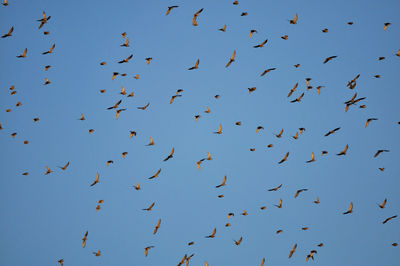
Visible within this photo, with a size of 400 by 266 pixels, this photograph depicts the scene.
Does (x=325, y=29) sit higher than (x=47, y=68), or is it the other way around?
(x=325, y=29)

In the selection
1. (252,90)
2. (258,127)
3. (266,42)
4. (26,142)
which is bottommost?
(26,142)

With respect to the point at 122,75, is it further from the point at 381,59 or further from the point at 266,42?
the point at 381,59

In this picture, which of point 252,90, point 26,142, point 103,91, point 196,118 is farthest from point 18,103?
point 252,90

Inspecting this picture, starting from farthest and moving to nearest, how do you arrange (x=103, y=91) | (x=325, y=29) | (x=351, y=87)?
(x=103, y=91), (x=325, y=29), (x=351, y=87)

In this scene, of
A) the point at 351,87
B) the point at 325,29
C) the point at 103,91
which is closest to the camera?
the point at 351,87

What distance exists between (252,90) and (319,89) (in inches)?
264

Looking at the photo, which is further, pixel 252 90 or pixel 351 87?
pixel 252 90

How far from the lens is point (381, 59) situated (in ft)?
178

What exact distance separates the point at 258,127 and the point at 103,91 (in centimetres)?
1515

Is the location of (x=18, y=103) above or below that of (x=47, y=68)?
below

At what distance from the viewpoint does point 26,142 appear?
60.3m

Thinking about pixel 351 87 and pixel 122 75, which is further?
pixel 122 75

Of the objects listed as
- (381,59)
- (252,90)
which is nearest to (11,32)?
(252,90)

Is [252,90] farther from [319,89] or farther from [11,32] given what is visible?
[11,32]
